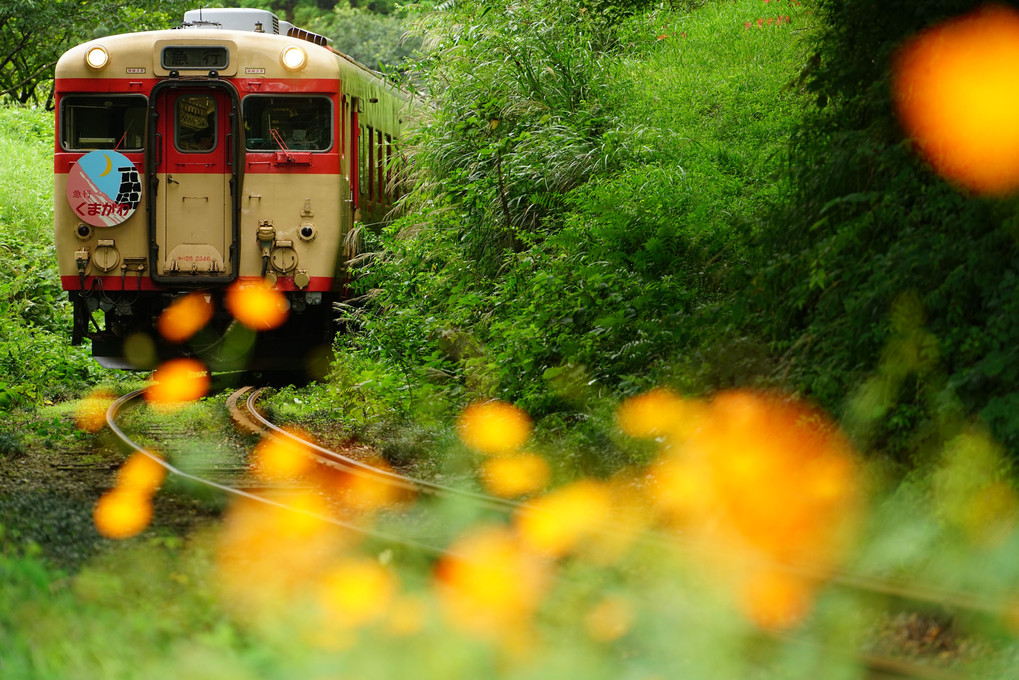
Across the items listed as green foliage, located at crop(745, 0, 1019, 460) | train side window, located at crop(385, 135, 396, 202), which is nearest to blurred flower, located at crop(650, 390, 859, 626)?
green foliage, located at crop(745, 0, 1019, 460)

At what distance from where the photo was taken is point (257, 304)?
11922 mm

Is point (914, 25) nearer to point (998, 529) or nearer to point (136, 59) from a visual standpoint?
point (998, 529)

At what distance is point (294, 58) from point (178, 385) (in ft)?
13.8

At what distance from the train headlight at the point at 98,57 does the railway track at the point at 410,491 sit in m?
3.44

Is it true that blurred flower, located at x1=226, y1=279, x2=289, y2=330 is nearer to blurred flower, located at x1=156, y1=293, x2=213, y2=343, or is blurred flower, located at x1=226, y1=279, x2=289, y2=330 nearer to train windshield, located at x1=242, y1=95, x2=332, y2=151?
blurred flower, located at x1=156, y1=293, x2=213, y2=343

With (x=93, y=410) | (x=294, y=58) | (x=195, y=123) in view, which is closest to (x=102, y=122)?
(x=195, y=123)

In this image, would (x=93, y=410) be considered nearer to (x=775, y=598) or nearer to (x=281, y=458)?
(x=281, y=458)

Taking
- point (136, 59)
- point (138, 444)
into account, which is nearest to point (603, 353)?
point (138, 444)

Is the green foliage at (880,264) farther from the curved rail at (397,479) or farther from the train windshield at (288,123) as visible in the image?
the train windshield at (288,123)

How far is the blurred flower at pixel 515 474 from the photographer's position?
7.50 metres

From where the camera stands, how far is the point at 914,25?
689 centimetres

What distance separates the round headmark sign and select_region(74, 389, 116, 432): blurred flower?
1936 mm

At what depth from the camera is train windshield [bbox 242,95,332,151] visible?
1183cm

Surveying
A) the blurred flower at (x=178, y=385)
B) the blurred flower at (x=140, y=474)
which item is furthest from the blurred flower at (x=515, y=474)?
the blurred flower at (x=178, y=385)
